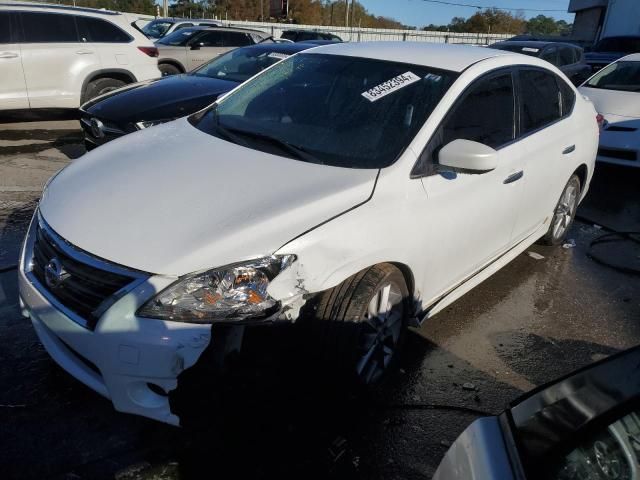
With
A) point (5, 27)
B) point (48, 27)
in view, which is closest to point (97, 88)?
point (48, 27)

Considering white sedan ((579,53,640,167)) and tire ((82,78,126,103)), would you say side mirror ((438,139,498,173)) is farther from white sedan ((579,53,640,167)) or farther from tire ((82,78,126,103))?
tire ((82,78,126,103))

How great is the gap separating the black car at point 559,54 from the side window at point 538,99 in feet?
27.6

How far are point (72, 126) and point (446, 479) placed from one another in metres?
9.07

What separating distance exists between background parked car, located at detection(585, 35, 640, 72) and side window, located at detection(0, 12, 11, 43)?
570 inches

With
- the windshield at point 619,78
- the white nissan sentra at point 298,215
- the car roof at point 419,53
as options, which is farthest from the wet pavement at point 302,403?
the windshield at point 619,78

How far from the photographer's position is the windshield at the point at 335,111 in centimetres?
296

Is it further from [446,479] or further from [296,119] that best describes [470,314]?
[446,479]

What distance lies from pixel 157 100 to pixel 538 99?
12.6 ft

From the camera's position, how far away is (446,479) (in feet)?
4.62

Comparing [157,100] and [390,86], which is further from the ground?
[390,86]

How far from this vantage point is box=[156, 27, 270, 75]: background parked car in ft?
38.3

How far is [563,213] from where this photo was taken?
493 centimetres

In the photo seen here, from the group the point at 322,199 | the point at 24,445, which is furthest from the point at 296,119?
the point at 24,445

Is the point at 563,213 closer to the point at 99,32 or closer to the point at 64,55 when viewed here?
the point at 64,55
